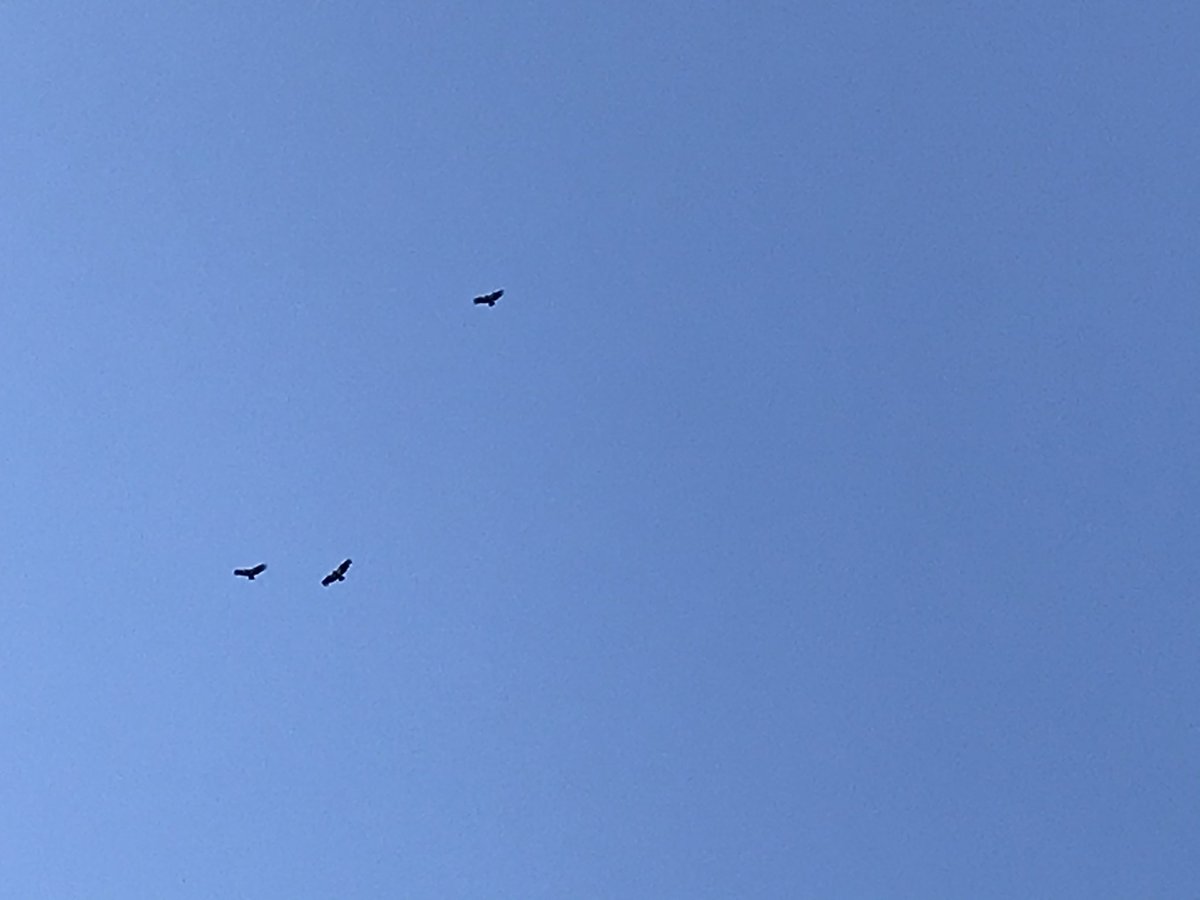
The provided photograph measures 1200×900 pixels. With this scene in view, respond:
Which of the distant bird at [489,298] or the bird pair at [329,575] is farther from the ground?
the distant bird at [489,298]

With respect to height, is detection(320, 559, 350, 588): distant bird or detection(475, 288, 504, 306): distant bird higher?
detection(475, 288, 504, 306): distant bird

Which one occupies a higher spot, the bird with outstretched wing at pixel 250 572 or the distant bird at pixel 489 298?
the distant bird at pixel 489 298

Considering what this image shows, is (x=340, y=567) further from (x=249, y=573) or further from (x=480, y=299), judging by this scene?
(x=480, y=299)

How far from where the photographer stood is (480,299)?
282 feet

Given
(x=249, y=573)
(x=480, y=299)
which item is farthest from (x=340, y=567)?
(x=480, y=299)

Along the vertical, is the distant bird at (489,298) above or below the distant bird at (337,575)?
above

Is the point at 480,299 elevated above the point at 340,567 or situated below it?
above

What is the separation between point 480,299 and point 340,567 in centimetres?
1997

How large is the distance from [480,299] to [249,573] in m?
23.5

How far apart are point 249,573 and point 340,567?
6539mm

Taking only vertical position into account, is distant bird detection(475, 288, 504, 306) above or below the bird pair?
above

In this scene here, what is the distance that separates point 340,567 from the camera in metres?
81.8

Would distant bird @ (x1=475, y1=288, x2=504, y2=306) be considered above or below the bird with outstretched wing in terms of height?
above
